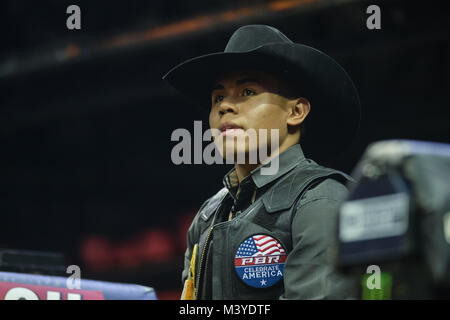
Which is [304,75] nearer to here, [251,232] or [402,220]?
[251,232]

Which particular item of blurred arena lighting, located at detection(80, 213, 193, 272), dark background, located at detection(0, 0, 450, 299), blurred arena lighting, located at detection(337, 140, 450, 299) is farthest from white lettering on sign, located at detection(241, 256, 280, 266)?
blurred arena lighting, located at detection(80, 213, 193, 272)

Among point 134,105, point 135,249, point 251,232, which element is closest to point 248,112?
point 251,232

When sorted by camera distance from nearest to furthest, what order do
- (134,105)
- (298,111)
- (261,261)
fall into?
(261,261) → (298,111) → (134,105)

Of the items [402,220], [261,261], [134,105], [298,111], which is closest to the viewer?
[402,220]

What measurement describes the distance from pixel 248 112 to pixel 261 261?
0.51 meters

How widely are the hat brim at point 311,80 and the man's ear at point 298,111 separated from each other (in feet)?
0.12

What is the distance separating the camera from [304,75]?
2320 millimetres

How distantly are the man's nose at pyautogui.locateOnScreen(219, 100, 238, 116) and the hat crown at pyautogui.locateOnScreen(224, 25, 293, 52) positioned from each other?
22 cm

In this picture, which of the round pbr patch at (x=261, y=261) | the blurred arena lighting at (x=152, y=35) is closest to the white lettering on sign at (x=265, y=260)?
the round pbr patch at (x=261, y=261)

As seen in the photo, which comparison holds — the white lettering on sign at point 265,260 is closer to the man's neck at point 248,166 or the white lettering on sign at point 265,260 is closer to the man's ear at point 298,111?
the man's neck at point 248,166

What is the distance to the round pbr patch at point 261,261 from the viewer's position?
6.63ft

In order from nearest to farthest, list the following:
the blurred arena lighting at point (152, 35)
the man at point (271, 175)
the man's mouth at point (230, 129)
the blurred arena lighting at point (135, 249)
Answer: the man at point (271, 175), the man's mouth at point (230, 129), the blurred arena lighting at point (152, 35), the blurred arena lighting at point (135, 249)
